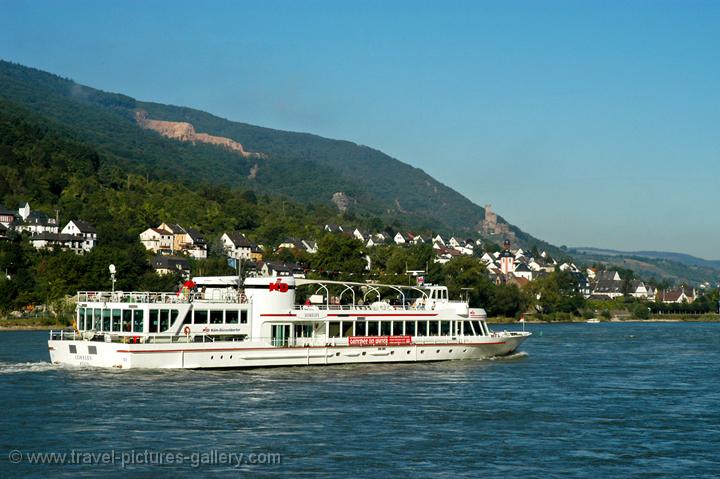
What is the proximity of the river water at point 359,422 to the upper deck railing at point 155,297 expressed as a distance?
13.5ft

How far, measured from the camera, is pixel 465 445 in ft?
110

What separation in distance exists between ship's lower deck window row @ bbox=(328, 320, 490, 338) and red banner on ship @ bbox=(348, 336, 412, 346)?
487 mm

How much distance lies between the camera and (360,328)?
187ft

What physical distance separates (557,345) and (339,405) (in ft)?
156

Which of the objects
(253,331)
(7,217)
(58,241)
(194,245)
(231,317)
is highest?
(7,217)

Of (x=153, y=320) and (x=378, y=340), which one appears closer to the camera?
(x=153, y=320)

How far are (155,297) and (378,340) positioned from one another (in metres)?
13.1

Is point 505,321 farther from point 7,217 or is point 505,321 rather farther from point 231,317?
point 231,317

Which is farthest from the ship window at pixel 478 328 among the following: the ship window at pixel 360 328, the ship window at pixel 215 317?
the ship window at pixel 215 317

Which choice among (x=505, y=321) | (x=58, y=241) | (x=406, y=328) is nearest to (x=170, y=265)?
(x=58, y=241)

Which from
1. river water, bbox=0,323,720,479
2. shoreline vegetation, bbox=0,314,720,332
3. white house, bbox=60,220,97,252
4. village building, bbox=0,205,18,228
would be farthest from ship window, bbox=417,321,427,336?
village building, bbox=0,205,18,228

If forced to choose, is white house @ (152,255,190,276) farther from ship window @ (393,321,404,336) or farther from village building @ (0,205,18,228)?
ship window @ (393,321,404,336)

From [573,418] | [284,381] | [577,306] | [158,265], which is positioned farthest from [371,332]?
[577,306]

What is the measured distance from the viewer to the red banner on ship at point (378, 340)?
56.1 metres
